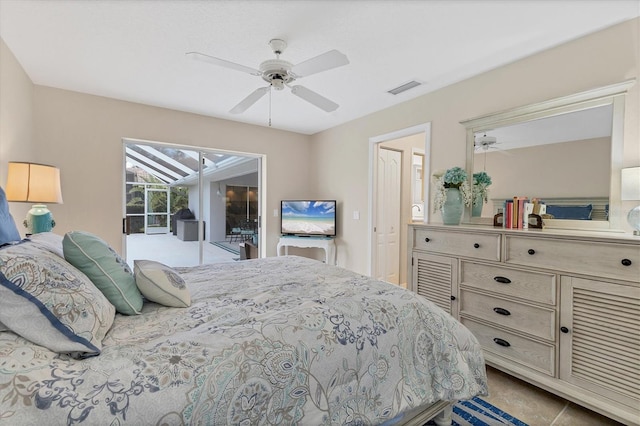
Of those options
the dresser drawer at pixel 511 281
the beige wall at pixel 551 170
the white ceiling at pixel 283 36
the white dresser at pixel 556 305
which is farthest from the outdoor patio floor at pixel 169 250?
the beige wall at pixel 551 170

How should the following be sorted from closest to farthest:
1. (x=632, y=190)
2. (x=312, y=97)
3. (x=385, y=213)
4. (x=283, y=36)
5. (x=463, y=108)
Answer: (x=632, y=190)
(x=283, y=36)
(x=312, y=97)
(x=463, y=108)
(x=385, y=213)

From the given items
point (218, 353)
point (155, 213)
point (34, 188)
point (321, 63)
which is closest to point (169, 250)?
point (155, 213)

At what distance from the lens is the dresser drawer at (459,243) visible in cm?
231

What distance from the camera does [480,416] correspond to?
183cm

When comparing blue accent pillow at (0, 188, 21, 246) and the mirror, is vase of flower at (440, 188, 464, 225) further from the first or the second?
blue accent pillow at (0, 188, 21, 246)

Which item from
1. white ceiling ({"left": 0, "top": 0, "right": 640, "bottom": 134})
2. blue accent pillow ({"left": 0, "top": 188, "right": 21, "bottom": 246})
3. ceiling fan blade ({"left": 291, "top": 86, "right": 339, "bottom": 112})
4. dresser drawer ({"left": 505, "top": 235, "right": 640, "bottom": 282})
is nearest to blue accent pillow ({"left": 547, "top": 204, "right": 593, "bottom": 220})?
dresser drawer ({"left": 505, "top": 235, "right": 640, "bottom": 282})

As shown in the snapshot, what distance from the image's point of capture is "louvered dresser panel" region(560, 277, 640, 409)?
65.9 inches

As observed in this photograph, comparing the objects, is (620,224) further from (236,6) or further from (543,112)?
(236,6)

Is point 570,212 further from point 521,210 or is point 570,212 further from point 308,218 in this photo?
point 308,218

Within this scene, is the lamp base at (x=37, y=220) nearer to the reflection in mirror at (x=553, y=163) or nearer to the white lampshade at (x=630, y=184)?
the reflection in mirror at (x=553, y=163)

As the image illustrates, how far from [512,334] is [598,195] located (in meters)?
1.24

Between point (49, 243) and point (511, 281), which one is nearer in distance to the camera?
point (49, 243)

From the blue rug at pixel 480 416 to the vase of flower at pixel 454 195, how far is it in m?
1.54

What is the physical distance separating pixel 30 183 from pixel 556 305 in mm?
4042
